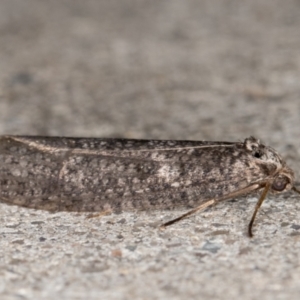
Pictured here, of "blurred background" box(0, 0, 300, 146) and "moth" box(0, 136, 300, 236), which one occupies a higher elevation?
"blurred background" box(0, 0, 300, 146)

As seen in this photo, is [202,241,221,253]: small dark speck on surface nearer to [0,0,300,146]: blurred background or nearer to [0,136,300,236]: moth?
[0,136,300,236]: moth

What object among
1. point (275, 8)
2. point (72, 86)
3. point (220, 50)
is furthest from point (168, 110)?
point (275, 8)

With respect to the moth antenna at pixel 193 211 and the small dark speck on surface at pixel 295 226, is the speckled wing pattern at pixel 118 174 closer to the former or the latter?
the moth antenna at pixel 193 211

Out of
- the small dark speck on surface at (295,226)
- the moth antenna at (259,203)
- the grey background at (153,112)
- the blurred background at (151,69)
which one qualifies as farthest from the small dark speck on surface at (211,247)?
the blurred background at (151,69)

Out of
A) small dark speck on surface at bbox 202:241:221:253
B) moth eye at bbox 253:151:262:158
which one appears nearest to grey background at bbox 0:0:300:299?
small dark speck on surface at bbox 202:241:221:253

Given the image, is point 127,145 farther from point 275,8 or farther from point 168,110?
point 275,8

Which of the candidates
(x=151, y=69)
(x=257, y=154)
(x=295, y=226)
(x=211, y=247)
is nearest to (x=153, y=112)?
(x=151, y=69)
